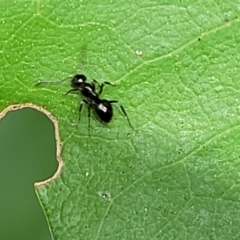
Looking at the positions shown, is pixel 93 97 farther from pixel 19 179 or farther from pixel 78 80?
pixel 19 179


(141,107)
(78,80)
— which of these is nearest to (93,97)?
(78,80)

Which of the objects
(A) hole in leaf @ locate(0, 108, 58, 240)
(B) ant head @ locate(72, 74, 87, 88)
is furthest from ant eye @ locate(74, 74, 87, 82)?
(A) hole in leaf @ locate(0, 108, 58, 240)

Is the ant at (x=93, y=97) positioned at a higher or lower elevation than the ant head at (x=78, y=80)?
lower

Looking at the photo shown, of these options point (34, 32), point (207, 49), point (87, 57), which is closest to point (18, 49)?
point (34, 32)

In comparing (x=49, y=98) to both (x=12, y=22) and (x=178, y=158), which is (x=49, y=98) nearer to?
(x=12, y=22)

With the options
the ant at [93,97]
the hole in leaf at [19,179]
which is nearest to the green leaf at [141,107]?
the ant at [93,97]

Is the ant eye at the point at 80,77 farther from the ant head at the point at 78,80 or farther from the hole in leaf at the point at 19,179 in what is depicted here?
the hole in leaf at the point at 19,179

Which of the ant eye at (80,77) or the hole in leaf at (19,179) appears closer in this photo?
the ant eye at (80,77)

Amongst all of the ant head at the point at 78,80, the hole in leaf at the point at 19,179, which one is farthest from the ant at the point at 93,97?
the hole in leaf at the point at 19,179

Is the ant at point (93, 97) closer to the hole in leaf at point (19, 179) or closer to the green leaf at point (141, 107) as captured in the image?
the green leaf at point (141, 107)
